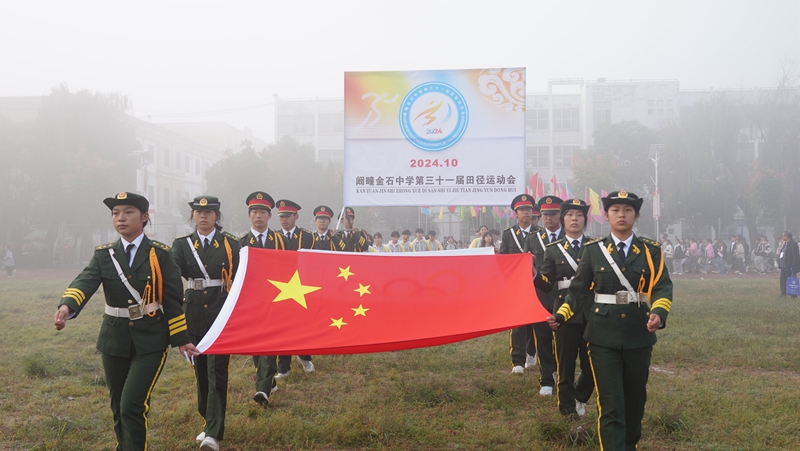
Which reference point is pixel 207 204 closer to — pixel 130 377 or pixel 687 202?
pixel 130 377

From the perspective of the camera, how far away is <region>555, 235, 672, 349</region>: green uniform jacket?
4.66 m

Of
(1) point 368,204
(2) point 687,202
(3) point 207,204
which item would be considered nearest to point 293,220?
(1) point 368,204

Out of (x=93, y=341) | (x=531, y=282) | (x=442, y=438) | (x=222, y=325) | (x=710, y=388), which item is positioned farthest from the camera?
(x=93, y=341)

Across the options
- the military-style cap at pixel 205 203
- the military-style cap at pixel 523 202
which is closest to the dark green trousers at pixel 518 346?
the military-style cap at pixel 523 202

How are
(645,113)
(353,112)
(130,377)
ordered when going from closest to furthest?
(130,377), (353,112), (645,113)

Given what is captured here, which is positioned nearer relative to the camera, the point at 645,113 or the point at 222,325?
the point at 222,325

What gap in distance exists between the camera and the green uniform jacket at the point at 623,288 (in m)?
4.66

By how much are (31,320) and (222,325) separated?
10.6 m

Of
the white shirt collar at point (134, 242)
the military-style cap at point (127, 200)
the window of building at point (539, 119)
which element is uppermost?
the window of building at point (539, 119)

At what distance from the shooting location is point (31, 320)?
13664 mm

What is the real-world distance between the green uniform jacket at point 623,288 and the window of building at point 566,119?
61.2 m

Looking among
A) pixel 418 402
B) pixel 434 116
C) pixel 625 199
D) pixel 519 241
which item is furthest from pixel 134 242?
pixel 434 116

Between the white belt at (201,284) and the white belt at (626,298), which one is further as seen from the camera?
the white belt at (201,284)

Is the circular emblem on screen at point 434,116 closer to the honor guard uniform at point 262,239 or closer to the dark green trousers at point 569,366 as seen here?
the honor guard uniform at point 262,239
